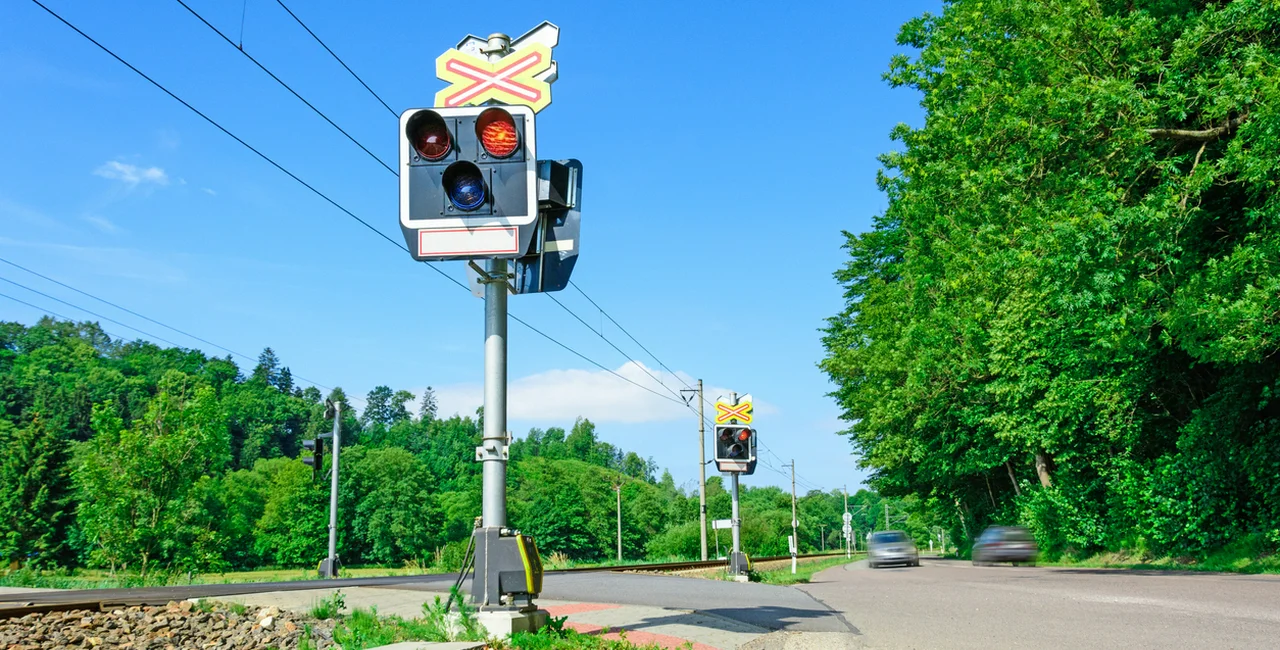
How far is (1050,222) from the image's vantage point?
17.5 meters

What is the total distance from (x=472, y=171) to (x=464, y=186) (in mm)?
118

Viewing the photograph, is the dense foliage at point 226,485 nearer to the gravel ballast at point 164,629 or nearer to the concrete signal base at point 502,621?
the gravel ballast at point 164,629

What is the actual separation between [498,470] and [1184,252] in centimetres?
1691

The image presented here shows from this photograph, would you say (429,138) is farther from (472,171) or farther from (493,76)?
(493,76)

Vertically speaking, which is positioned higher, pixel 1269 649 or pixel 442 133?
pixel 442 133

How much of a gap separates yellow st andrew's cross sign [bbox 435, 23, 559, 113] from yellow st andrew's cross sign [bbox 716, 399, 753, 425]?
11.4 metres

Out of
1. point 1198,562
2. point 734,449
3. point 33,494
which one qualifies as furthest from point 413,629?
point 33,494

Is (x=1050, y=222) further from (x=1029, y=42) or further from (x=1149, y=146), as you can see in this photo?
(x=1029, y=42)

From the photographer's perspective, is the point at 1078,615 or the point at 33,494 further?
the point at 33,494

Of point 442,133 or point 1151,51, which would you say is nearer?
point 442,133

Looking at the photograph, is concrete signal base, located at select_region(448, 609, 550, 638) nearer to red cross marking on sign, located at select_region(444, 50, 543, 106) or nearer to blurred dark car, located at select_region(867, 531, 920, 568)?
red cross marking on sign, located at select_region(444, 50, 543, 106)

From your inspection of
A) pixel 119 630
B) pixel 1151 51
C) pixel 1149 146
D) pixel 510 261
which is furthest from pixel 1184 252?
pixel 119 630

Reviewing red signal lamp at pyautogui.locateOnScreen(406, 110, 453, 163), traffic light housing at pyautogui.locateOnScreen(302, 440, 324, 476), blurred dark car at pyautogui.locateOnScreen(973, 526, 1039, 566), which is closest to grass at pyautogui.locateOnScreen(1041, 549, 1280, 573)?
blurred dark car at pyautogui.locateOnScreen(973, 526, 1039, 566)

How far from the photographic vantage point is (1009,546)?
1385 inches
